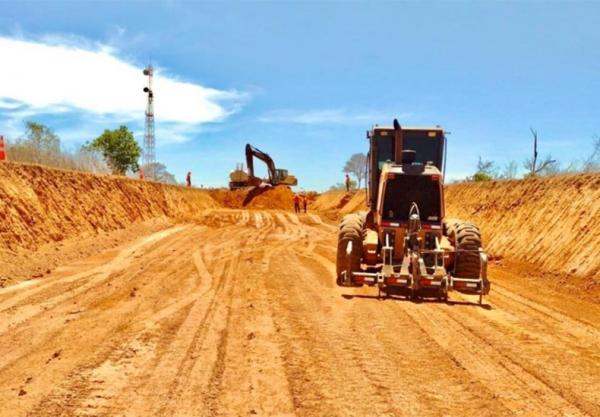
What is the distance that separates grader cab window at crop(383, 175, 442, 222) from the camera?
9867 mm

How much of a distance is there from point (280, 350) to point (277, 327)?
1.04 m

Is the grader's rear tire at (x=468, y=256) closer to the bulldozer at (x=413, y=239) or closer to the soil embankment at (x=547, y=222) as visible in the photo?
the bulldozer at (x=413, y=239)

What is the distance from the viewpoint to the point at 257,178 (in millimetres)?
43656

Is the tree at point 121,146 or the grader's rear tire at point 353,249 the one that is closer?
the grader's rear tire at point 353,249

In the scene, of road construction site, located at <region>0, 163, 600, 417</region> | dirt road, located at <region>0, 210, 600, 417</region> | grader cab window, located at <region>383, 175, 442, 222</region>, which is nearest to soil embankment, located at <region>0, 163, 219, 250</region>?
road construction site, located at <region>0, 163, 600, 417</region>

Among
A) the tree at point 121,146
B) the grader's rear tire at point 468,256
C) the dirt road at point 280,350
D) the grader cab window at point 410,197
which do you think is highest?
the tree at point 121,146

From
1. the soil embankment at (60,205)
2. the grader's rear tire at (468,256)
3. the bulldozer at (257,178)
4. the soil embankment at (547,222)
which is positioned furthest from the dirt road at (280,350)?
the bulldozer at (257,178)

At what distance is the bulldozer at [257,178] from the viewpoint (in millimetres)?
42691

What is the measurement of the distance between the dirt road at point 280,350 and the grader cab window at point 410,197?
1674 millimetres

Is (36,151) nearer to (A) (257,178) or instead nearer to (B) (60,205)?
(B) (60,205)

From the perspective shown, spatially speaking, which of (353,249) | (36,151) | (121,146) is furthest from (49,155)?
(121,146)

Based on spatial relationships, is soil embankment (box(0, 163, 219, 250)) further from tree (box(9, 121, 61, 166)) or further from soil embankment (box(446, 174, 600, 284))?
soil embankment (box(446, 174, 600, 284))

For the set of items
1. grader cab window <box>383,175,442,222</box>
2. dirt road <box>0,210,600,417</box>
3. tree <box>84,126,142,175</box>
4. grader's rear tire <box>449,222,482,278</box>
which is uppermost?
tree <box>84,126,142,175</box>

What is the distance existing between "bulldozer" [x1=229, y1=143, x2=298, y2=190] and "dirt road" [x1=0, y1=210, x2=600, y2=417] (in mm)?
32063
